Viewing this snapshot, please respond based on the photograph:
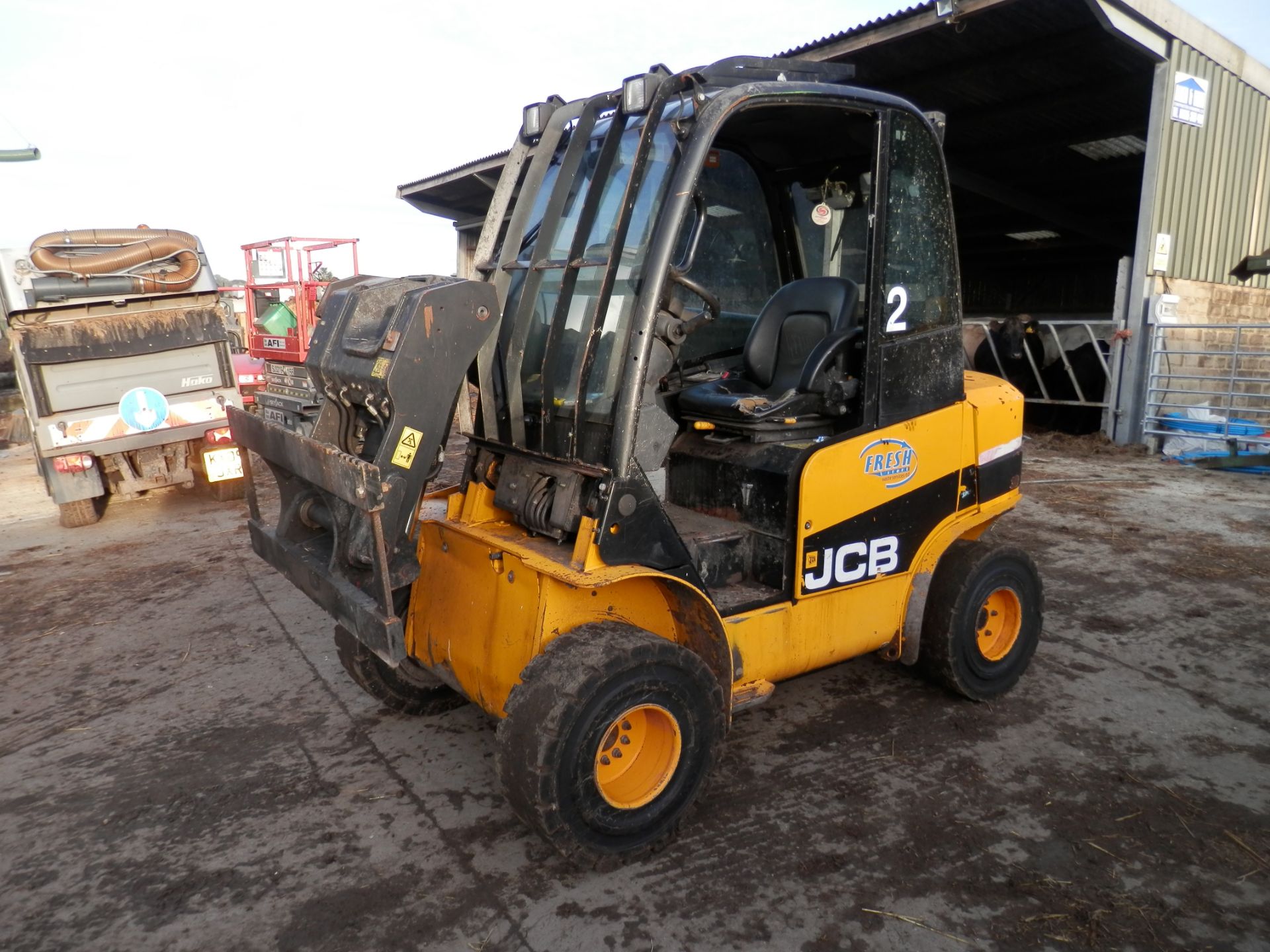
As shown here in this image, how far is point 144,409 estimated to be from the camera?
8.38m

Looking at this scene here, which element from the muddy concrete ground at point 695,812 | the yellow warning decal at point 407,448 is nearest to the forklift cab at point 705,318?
the yellow warning decal at point 407,448

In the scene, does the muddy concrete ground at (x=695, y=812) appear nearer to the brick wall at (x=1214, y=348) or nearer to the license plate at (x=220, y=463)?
the license plate at (x=220, y=463)

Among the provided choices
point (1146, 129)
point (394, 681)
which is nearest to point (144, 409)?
point (394, 681)

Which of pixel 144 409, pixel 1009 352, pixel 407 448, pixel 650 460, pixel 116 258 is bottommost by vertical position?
pixel 1009 352

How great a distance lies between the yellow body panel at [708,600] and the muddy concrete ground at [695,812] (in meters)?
0.51

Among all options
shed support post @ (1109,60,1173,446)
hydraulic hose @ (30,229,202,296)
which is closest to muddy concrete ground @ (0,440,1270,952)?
hydraulic hose @ (30,229,202,296)

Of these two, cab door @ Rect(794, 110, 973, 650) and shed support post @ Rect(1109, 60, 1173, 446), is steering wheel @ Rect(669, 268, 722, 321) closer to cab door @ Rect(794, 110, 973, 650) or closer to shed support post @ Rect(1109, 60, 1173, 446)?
cab door @ Rect(794, 110, 973, 650)

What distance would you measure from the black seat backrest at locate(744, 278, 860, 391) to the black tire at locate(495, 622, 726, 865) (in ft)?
4.86

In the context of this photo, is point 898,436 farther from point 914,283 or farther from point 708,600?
point 708,600

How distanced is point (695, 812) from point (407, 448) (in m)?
1.72

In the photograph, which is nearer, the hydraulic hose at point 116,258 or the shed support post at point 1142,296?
the hydraulic hose at point 116,258

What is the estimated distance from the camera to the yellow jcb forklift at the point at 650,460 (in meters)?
2.83

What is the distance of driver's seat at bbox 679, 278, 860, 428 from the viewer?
3510 millimetres

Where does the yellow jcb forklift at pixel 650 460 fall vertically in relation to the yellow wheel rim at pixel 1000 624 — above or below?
above
